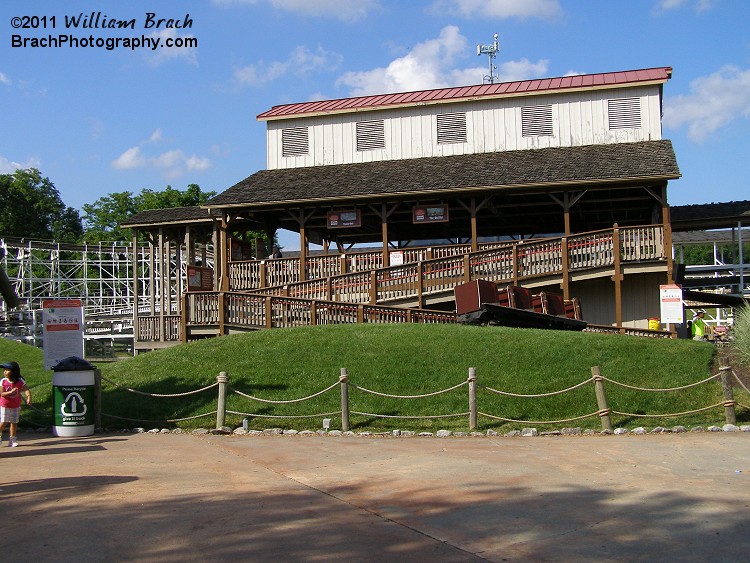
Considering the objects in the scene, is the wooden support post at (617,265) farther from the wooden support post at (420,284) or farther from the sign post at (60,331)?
the sign post at (60,331)

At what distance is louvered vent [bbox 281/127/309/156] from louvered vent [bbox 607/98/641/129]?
11.8 meters

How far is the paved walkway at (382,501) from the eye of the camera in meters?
6.75

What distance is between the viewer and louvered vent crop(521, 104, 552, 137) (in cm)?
2923

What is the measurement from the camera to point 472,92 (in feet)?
101

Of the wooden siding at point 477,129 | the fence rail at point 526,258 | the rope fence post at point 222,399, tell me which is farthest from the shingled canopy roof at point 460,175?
the rope fence post at point 222,399

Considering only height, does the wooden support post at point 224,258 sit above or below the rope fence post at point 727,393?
above

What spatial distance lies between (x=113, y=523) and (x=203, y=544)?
1.24 meters

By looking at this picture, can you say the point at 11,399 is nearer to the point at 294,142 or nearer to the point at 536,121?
the point at 294,142

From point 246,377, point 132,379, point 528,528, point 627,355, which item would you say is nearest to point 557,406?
point 627,355

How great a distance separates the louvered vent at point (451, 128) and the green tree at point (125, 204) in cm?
3972

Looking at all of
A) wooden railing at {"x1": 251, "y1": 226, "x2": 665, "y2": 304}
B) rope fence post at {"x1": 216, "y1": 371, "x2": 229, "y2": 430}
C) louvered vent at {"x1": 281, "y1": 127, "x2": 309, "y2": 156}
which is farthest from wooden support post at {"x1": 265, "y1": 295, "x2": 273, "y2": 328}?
louvered vent at {"x1": 281, "y1": 127, "x2": 309, "y2": 156}

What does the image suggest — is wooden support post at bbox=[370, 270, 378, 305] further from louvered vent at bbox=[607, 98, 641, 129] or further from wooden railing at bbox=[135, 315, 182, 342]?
louvered vent at bbox=[607, 98, 641, 129]

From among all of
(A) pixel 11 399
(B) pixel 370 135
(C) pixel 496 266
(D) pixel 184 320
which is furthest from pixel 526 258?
(A) pixel 11 399

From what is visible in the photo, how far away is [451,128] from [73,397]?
64.9ft
